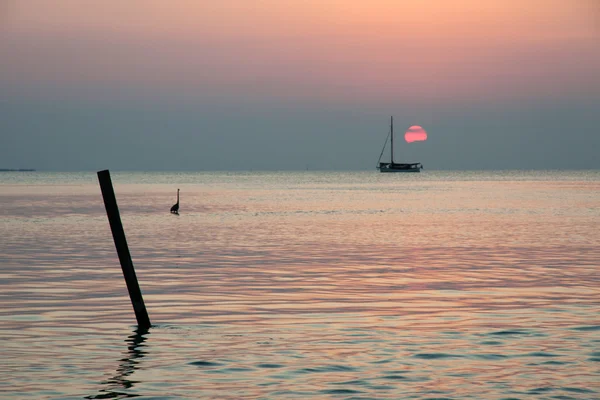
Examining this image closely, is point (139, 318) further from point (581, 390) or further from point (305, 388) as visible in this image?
point (581, 390)

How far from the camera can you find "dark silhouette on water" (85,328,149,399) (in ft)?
41.9

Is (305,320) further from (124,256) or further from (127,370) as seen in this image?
(127,370)

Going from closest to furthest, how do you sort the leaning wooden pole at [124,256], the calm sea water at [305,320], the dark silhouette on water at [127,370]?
the dark silhouette on water at [127,370]
the calm sea water at [305,320]
the leaning wooden pole at [124,256]

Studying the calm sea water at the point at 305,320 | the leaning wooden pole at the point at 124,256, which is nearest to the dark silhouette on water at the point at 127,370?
the calm sea water at the point at 305,320

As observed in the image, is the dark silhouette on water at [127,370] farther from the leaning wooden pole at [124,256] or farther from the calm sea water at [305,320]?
the leaning wooden pole at [124,256]

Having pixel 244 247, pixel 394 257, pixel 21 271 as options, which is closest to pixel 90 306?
pixel 21 271

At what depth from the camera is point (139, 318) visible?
18125 mm

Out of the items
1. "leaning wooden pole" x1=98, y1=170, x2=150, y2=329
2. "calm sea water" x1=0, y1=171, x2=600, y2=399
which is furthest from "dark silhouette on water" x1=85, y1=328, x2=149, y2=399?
"leaning wooden pole" x1=98, y1=170, x2=150, y2=329

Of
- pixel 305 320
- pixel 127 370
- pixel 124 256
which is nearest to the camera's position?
pixel 127 370

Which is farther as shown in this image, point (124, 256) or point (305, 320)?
point (305, 320)

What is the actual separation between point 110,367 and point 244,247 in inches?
925

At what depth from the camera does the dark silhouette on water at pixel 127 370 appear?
12773mm

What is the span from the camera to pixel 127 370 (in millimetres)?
14305

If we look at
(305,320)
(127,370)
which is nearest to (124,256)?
(305,320)
